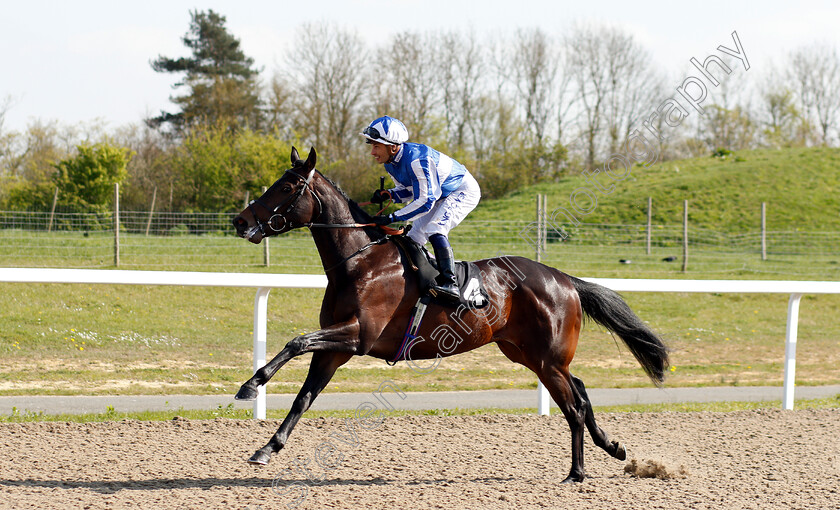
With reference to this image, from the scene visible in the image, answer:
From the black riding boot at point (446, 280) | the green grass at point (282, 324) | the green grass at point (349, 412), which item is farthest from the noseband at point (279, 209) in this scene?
the green grass at point (282, 324)

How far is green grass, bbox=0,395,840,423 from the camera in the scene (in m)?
6.09

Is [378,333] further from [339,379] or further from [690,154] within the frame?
[690,154]

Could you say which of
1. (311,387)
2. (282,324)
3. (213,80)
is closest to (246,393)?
(311,387)

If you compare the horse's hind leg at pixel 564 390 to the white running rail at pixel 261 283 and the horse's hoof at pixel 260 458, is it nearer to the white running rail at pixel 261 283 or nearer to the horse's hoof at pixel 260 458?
the white running rail at pixel 261 283

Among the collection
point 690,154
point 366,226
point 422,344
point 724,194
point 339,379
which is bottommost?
point 339,379

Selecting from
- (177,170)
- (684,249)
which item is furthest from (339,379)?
(177,170)

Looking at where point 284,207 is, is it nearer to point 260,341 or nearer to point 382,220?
point 382,220

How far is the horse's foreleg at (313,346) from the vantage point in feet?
13.1

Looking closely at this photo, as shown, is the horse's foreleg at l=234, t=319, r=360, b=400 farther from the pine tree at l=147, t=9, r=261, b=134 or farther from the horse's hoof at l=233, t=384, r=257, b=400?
the pine tree at l=147, t=9, r=261, b=134

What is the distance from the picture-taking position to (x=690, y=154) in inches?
1506

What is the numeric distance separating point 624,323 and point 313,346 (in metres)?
2.38

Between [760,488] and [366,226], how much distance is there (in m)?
2.67

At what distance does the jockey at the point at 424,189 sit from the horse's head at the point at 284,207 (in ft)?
1.35

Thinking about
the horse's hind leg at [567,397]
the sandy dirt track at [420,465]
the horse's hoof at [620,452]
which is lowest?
the sandy dirt track at [420,465]
